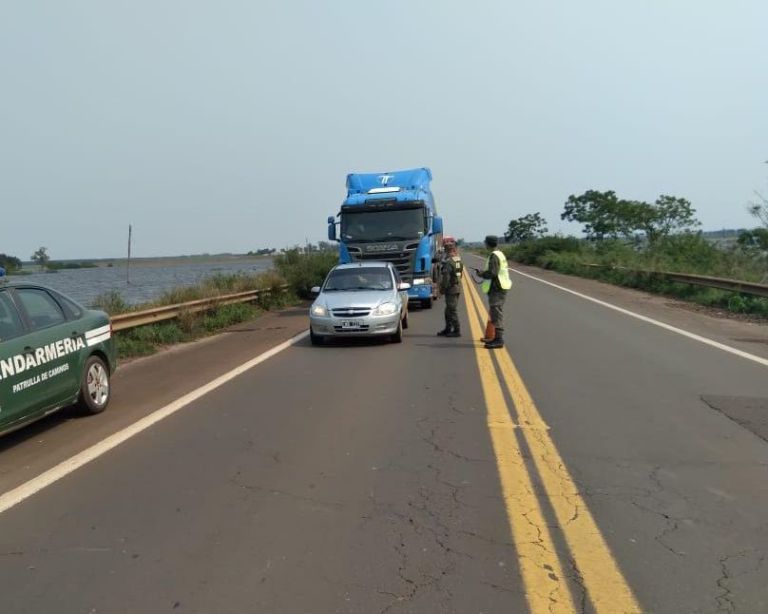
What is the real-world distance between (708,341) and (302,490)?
9742mm

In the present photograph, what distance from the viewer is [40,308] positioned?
669 cm

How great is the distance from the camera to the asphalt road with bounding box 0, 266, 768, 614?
3426 mm

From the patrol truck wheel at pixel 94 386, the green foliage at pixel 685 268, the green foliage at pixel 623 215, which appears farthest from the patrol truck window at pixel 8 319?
the green foliage at pixel 623 215

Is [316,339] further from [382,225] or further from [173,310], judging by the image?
[382,225]

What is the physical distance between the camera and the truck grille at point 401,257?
19.1m

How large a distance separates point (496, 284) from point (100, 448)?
23.6ft

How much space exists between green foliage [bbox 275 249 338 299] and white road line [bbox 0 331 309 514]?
15248 mm

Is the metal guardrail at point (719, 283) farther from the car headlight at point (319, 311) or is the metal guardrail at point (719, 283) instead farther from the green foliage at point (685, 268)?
the car headlight at point (319, 311)

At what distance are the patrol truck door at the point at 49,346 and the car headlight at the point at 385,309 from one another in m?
5.84

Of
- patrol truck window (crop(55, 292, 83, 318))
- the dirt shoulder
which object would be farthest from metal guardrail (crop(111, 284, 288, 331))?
the dirt shoulder

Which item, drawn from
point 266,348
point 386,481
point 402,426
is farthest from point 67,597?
point 266,348

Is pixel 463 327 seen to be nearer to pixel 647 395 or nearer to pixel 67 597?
pixel 647 395

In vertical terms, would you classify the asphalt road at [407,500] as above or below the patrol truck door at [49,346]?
below

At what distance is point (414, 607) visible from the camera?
3.24 meters
